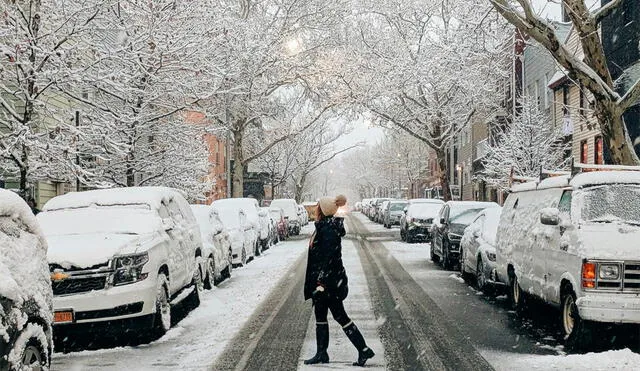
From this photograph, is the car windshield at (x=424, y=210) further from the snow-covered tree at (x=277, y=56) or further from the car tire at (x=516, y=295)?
the car tire at (x=516, y=295)

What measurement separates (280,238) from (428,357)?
26949mm

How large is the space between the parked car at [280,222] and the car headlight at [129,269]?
23.4 meters

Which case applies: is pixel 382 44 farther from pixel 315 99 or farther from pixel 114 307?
pixel 114 307

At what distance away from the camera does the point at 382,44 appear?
128ft

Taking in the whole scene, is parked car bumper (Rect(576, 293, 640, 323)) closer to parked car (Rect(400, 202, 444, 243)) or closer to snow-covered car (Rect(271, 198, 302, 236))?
parked car (Rect(400, 202, 444, 243))

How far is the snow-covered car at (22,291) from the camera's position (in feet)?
17.8

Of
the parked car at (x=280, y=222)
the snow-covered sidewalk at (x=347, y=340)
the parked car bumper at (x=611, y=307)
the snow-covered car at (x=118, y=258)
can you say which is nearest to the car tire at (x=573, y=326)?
the parked car bumper at (x=611, y=307)

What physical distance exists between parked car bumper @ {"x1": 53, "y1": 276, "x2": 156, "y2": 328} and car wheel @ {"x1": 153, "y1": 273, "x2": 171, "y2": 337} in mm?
419

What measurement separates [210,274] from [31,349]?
30.5ft

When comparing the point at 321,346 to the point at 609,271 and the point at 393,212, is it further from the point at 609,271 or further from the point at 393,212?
the point at 393,212

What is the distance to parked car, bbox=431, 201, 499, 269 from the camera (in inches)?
742

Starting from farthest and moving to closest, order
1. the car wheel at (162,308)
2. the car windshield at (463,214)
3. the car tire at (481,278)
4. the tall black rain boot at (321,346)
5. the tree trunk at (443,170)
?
the tree trunk at (443,170) → the car windshield at (463,214) → the car tire at (481,278) → the car wheel at (162,308) → the tall black rain boot at (321,346)

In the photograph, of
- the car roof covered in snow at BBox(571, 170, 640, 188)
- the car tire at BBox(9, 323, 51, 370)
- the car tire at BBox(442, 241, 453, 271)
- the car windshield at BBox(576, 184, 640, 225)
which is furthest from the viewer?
the car tire at BBox(442, 241, 453, 271)

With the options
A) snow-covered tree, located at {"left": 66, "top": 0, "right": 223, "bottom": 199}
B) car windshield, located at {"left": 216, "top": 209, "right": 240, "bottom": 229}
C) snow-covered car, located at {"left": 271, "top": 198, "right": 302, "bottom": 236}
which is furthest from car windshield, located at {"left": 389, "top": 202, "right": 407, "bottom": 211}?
car windshield, located at {"left": 216, "top": 209, "right": 240, "bottom": 229}
